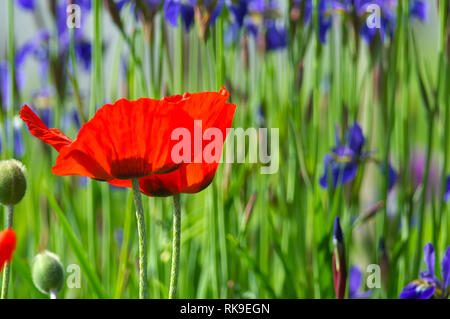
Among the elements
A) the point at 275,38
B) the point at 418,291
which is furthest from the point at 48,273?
the point at 275,38

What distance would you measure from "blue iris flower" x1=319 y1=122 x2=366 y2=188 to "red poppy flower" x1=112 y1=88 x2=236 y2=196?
36cm

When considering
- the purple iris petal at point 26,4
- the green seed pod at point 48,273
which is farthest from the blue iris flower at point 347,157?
the purple iris petal at point 26,4

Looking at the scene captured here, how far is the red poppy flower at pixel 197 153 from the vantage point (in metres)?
0.39

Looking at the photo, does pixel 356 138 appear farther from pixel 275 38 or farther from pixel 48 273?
pixel 48 273

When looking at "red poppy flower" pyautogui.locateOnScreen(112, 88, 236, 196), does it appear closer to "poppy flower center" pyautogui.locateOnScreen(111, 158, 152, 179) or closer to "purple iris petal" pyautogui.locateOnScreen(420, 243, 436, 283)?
"poppy flower center" pyautogui.locateOnScreen(111, 158, 152, 179)

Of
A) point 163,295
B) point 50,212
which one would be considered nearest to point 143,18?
point 163,295

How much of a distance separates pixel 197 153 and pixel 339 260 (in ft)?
0.57

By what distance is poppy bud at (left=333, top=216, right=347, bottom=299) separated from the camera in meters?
0.50

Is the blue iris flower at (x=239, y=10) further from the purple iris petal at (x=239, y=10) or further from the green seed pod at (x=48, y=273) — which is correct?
the green seed pod at (x=48, y=273)

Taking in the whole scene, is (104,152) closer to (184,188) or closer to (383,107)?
(184,188)

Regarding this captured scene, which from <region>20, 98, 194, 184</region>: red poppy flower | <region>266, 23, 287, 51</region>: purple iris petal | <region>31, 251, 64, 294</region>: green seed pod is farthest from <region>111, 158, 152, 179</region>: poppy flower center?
<region>266, 23, 287, 51</region>: purple iris petal

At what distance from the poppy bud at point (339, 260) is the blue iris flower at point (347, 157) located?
242 millimetres

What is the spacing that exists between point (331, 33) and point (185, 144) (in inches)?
18.6

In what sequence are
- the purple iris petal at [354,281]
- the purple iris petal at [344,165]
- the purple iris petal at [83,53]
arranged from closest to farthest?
the purple iris petal at [344,165], the purple iris petal at [354,281], the purple iris petal at [83,53]
